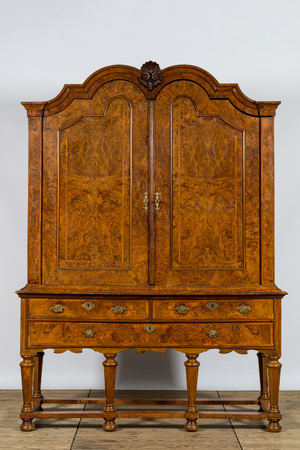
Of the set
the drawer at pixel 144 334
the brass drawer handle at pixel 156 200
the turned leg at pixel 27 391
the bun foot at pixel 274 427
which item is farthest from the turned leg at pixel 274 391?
the turned leg at pixel 27 391

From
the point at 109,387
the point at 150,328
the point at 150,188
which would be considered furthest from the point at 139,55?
the point at 109,387

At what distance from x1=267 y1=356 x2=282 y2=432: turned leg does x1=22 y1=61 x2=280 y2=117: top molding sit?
60.0 inches

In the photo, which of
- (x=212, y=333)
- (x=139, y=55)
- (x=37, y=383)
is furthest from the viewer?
(x=139, y=55)

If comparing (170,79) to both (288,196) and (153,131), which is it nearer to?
(153,131)

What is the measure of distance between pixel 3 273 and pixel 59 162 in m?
1.40

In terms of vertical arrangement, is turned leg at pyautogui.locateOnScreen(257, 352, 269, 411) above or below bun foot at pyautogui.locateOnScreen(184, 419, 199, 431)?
above

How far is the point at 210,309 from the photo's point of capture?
11.5ft

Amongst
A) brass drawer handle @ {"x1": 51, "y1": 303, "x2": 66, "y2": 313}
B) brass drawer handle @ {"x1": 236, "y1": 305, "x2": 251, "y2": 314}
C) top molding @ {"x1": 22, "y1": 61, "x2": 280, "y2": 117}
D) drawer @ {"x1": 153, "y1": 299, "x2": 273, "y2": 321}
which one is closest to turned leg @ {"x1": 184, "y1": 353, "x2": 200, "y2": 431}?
drawer @ {"x1": 153, "y1": 299, "x2": 273, "y2": 321}

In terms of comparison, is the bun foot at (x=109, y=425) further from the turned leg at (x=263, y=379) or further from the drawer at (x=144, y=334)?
the turned leg at (x=263, y=379)

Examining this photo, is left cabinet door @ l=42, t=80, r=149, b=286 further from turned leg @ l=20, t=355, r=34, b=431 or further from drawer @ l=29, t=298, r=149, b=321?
turned leg @ l=20, t=355, r=34, b=431

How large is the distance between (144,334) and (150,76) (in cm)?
158

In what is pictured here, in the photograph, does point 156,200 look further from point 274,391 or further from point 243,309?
point 274,391

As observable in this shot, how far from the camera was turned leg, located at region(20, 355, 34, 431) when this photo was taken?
3498mm

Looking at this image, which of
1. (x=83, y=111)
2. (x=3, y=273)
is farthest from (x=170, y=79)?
(x=3, y=273)
